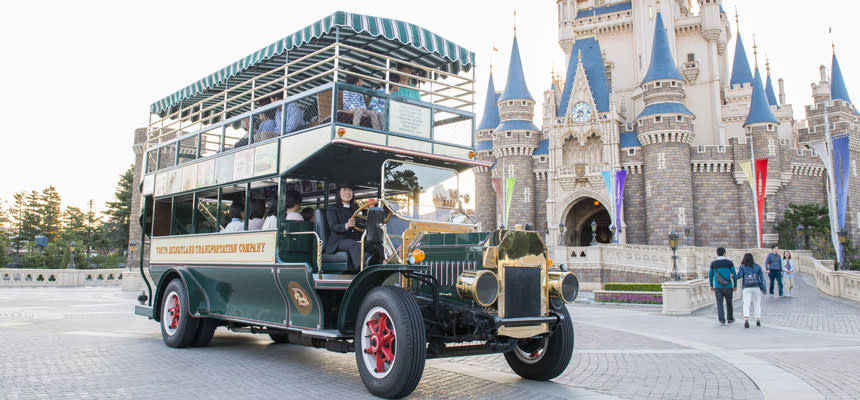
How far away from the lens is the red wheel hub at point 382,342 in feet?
16.1

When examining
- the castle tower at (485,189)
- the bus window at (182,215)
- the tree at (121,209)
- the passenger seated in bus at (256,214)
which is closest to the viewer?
the passenger seated in bus at (256,214)

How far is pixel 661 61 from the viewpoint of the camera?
132 feet

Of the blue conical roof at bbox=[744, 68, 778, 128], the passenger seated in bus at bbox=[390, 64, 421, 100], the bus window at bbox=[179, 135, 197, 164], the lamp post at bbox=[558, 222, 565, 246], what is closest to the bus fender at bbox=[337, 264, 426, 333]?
the passenger seated in bus at bbox=[390, 64, 421, 100]

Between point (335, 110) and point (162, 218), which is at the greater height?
point (335, 110)

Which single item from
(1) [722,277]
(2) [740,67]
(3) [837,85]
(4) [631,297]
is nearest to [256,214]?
(1) [722,277]

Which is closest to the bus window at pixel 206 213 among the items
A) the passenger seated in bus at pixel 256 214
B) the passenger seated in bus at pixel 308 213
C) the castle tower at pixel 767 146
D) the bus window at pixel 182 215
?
the bus window at pixel 182 215

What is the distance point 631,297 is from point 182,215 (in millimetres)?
14649

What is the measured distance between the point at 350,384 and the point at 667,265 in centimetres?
2677

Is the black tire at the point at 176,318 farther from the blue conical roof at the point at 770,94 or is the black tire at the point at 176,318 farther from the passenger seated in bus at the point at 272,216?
the blue conical roof at the point at 770,94

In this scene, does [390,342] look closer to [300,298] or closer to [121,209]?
[300,298]

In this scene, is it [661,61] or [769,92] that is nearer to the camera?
[661,61]

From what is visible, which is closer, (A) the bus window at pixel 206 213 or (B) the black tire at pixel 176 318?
(B) the black tire at pixel 176 318

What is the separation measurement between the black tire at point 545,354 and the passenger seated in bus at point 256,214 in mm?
3685

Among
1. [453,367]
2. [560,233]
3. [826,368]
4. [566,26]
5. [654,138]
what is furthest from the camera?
[566,26]
